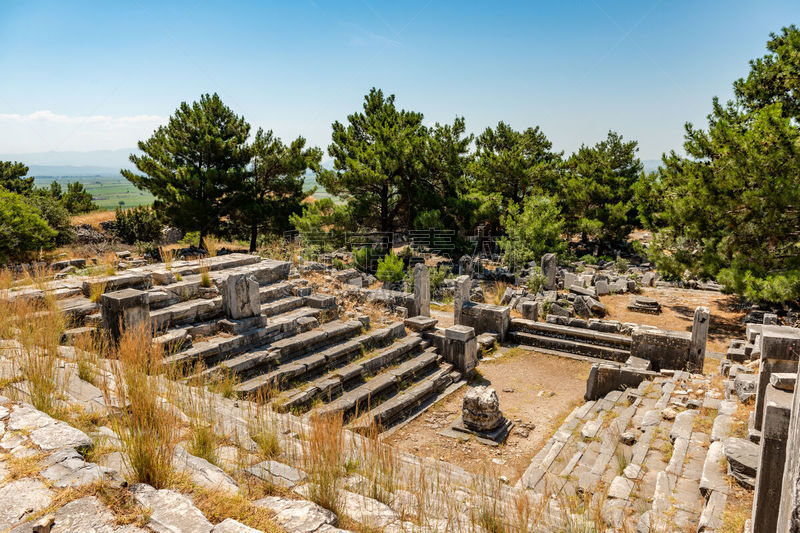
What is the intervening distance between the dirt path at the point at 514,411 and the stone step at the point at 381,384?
2.44ft

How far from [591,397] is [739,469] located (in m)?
4.63

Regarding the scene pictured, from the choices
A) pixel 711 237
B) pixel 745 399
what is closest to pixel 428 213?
pixel 711 237

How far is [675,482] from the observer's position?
4941 millimetres

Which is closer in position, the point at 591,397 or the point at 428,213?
the point at 591,397

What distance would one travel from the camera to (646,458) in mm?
5863

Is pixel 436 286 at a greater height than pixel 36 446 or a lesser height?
lesser

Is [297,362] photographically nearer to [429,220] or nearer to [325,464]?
[325,464]

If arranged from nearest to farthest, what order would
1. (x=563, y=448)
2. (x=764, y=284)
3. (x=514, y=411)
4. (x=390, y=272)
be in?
(x=563, y=448) < (x=514, y=411) < (x=764, y=284) < (x=390, y=272)

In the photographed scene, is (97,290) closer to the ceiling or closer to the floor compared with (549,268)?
closer to the ceiling

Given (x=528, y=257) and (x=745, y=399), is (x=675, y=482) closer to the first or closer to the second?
(x=745, y=399)

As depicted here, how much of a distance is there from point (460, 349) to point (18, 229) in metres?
15.1

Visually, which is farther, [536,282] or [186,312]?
[536,282]

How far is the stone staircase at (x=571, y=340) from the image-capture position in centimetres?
1080

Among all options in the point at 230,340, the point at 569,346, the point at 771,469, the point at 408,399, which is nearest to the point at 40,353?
the point at 230,340
